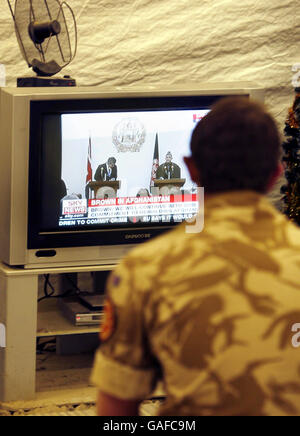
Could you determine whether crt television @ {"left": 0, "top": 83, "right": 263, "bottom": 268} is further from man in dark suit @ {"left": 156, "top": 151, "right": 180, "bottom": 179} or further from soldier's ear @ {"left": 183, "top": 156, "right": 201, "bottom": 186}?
soldier's ear @ {"left": 183, "top": 156, "right": 201, "bottom": 186}

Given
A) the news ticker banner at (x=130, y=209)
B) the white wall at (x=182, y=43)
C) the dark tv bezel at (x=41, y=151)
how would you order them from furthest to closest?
the white wall at (x=182, y=43)
the news ticker banner at (x=130, y=209)
the dark tv bezel at (x=41, y=151)

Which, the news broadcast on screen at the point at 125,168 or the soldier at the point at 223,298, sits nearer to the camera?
the soldier at the point at 223,298

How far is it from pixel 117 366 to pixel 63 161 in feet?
6.37

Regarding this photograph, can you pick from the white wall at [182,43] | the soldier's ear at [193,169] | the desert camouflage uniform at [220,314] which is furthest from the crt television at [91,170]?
the desert camouflage uniform at [220,314]

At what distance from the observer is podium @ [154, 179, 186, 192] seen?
126 inches

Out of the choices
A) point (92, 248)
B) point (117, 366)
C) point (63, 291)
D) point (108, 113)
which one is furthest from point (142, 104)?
point (117, 366)

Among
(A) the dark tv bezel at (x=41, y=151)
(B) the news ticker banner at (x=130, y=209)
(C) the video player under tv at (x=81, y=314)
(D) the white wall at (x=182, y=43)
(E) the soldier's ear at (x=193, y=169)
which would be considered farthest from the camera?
(D) the white wall at (x=182, y=43)

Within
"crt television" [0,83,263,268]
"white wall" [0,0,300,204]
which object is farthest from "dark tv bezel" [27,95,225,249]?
"white wall" [0,0,300,204]

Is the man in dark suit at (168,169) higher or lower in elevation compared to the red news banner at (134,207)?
higher

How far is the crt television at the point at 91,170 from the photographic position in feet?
9.98

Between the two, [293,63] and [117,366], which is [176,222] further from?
[117,366]

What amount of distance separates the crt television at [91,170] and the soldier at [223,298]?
1910mm

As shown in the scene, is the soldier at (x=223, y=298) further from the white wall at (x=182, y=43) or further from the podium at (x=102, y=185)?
the white wall at (x=182, y=43)

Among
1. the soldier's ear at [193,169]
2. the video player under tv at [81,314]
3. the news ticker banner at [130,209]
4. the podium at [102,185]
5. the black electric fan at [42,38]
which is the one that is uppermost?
the black electric fan at [42,38]
